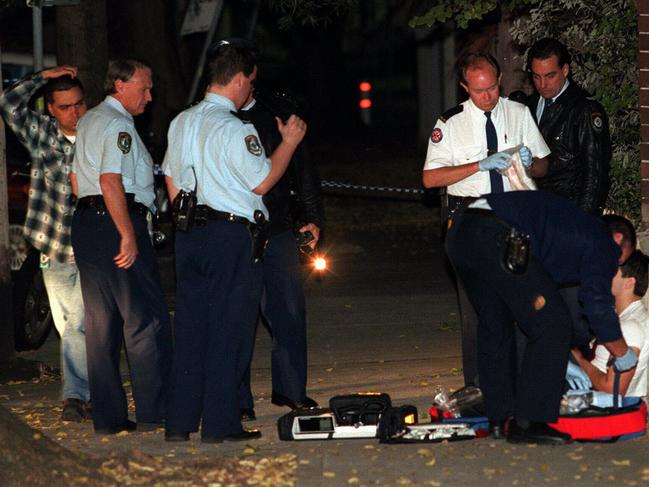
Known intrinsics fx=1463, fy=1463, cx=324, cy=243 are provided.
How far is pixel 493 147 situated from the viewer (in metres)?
7.25

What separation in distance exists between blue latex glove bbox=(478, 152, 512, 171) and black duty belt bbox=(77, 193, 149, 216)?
67.3 inches

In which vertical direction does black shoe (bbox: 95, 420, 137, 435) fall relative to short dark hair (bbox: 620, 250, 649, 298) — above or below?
below

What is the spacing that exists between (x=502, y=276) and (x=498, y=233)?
19 cm

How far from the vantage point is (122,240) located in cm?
709

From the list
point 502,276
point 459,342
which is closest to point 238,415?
point 502,276

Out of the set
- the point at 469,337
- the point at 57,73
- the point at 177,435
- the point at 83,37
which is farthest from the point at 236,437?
the point at 83,37

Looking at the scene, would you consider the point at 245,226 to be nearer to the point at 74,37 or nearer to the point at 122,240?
the point at 122,240

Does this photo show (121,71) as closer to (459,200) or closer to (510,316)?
(459,200)

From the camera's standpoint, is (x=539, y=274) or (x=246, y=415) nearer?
(x=539, y=274)

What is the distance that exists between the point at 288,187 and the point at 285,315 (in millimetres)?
675

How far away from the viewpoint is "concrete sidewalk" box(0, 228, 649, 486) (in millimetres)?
6332

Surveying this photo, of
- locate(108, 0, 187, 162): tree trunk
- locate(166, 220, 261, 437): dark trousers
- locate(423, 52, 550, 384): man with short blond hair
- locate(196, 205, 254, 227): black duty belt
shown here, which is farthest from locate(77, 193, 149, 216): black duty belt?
locate(108, 0, 187, 162): tree trunk

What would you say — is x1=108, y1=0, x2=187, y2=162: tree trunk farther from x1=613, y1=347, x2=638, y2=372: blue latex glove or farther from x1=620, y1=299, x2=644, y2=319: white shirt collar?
x1=613, y1=347, x2=638, y2=372: blue latex glove

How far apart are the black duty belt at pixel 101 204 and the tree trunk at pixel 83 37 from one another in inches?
190
